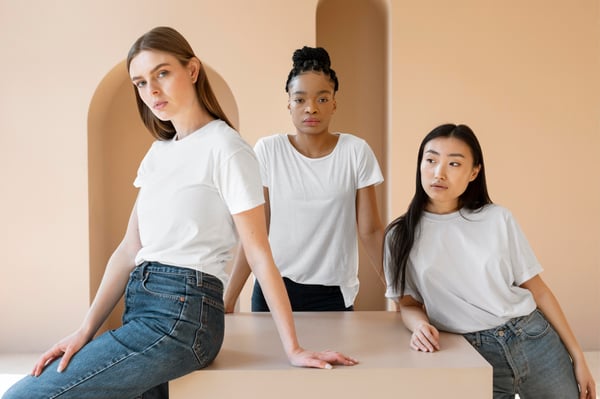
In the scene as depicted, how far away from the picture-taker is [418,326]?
177 cm

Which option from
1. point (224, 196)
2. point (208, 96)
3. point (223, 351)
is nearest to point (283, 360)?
point (223, 351)

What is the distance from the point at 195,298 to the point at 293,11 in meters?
3.57

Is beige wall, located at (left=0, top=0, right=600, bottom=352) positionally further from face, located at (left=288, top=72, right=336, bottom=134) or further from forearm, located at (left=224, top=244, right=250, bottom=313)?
forearm, located at (left=224, top=244, right=250, bottom=313)

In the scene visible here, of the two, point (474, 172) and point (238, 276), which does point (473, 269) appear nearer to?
point (474, 172)

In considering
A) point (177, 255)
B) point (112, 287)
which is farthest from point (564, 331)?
point (112, 287)

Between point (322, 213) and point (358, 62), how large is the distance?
3098 millimetres

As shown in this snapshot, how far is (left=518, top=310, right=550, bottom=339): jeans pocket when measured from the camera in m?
1.85

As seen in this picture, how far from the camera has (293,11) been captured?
15.4 ft

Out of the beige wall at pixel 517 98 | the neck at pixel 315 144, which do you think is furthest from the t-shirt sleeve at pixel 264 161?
the beige wall at pixel 517 98

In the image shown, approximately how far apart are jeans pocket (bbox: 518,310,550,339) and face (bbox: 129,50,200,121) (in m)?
1.16

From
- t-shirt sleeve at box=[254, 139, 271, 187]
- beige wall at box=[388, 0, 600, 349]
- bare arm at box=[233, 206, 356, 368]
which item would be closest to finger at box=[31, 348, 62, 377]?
bare arm at box=[233, 206, 356, 368]

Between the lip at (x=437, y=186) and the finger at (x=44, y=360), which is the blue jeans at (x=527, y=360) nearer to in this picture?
the lip at (x=437, y=186)

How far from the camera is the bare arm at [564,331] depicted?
1857 mm

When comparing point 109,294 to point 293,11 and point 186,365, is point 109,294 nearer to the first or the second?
point 186,365
